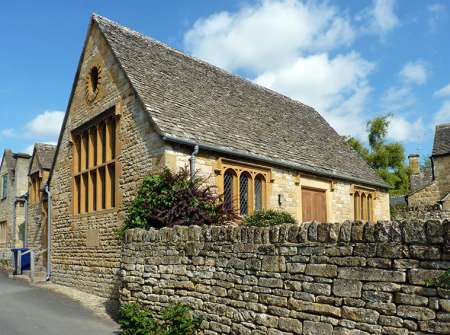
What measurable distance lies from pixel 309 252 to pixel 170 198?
5.16 m

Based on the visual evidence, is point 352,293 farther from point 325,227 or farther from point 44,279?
point 44,279

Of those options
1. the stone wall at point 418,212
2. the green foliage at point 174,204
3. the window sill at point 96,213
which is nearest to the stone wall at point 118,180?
the window sill at point 96,213

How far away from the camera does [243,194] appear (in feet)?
46.4

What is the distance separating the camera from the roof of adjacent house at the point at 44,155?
2122 cm

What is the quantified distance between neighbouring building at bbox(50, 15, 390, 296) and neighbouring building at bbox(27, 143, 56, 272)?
82.2 inches

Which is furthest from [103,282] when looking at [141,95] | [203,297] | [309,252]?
[309,252]

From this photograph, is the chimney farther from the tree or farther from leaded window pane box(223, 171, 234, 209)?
leaded window pane box(223, 171, 234, 209)

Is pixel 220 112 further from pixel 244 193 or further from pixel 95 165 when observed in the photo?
pixel 95 165

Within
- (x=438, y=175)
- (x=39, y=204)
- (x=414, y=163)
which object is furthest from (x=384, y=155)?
(x=39, y=204)

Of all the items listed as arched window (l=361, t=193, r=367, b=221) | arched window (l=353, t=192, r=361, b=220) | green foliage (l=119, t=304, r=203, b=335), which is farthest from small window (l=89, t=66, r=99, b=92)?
arched window (l=361, t=193, r=367, b=221)

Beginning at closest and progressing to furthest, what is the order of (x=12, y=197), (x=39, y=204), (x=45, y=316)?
(x=45, y=316) < (x=39, y=204) < (x=12, y=197)

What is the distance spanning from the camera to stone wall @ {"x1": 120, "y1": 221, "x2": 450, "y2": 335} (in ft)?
17.4

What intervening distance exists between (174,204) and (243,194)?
3666 mm

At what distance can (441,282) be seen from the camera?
5109 mm
